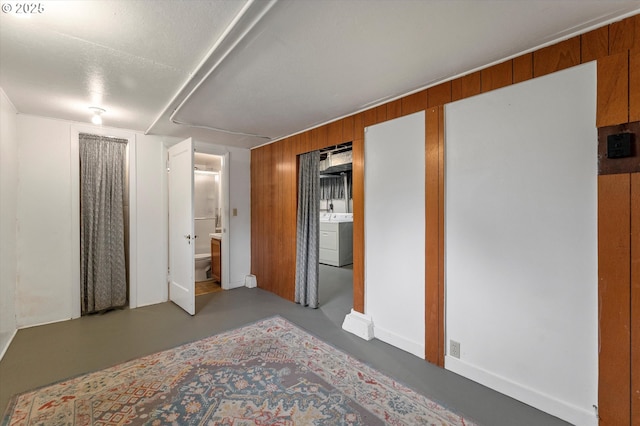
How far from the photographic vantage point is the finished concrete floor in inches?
71.7

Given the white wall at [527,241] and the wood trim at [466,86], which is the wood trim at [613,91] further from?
the wood trim at [466,86]

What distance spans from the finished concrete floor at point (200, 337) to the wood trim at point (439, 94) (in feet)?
6.98

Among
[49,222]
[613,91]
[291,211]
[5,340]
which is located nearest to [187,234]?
[291,211]

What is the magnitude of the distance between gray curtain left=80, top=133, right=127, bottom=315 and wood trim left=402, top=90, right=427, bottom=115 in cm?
345

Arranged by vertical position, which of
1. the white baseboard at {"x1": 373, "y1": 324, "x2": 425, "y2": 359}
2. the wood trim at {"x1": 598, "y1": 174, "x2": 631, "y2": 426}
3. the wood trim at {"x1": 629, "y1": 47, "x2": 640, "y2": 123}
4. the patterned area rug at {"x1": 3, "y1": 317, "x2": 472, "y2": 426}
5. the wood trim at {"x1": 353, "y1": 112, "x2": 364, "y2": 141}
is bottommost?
the patterned area rug at {"x1": 3, "y1": 317, "x2": 472, "y2": 426}

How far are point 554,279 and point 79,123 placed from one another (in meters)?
4.81

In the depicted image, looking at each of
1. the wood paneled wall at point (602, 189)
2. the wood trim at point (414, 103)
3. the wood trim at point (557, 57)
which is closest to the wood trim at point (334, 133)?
the wood paneled wall at point (602, 189)

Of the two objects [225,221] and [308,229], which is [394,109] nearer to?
[308,229]

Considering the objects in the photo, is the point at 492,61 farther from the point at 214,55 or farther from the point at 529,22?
the point at 214,55

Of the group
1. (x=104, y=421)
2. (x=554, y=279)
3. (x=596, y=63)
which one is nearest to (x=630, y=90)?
(x=596, y=63)

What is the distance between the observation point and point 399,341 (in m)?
2.51

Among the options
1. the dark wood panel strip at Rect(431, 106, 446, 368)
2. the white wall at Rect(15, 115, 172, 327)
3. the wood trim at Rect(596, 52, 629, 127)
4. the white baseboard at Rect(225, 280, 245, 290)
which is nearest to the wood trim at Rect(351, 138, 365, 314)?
the dark wood panel strip at Rect(431, 106, 446, 368)

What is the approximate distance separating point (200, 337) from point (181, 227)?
4.74 ft

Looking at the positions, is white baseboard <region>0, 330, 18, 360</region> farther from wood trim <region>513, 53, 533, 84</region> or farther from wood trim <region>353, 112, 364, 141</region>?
wood trim <region>513, 53, 533, 84</region>
